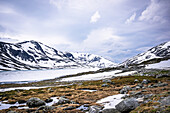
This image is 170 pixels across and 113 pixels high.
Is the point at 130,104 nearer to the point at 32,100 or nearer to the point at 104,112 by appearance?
the point at 104,112

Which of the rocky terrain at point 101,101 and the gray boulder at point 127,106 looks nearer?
the rocky terrain at point 101,101

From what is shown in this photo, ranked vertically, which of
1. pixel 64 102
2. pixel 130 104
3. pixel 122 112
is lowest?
pixel 64 102

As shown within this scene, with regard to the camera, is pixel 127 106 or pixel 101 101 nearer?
pixel 127 106

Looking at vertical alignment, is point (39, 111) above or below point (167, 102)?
below

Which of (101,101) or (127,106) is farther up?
(127,106)

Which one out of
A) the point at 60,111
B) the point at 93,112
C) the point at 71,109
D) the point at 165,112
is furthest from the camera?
the point at 71,109

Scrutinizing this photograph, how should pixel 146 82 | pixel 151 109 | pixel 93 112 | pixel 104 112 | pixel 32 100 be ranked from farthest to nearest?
pixel 146 82
pixel 32 100
pixel 93 112
pixel 104 112
pixel 151 109

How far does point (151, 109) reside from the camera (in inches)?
392

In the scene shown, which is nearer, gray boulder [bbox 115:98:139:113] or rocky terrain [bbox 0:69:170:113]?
rocky terrain [bbox 0:69:170:113]

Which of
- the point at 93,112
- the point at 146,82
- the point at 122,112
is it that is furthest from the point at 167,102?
the point at 146,82

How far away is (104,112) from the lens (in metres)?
12.0

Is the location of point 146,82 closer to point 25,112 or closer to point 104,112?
point 104,112

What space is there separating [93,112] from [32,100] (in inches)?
544

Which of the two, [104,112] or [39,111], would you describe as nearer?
[104,112]
